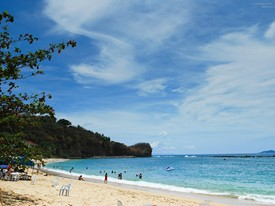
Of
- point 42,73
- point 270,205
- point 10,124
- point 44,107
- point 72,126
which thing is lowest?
point 270,205

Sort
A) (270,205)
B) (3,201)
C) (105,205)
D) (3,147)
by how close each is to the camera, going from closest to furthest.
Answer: (3,147) < (3,201) < (105,205) < (270,205)

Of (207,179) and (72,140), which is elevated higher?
(72,140)

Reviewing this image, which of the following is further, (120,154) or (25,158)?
(120,154)

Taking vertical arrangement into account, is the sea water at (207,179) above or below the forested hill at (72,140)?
below

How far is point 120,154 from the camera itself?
194 metres

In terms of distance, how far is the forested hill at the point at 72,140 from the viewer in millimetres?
135125

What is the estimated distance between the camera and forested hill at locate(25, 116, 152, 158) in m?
135

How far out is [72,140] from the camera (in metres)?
156

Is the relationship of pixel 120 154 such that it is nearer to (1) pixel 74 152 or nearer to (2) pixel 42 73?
(1) pixel 74 152

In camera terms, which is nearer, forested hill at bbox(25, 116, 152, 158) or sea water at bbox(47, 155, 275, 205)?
sea water at bbox(47, 155, 275, 205)

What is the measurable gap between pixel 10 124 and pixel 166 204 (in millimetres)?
10531

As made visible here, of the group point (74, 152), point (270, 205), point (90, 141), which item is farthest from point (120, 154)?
point (270, 205)

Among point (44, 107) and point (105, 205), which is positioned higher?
point (44, 107)

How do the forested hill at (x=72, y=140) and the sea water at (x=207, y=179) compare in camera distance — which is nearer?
the sea water at (x=207, y=179)
